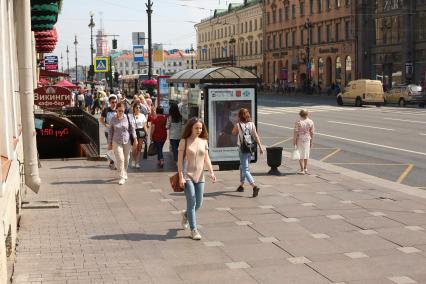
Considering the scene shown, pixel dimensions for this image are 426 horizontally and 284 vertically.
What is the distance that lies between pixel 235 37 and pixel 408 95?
6058 cm

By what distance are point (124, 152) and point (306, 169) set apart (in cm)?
442

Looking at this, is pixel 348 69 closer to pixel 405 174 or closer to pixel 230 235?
pixel 405 174

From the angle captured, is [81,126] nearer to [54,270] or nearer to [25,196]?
[25,196]

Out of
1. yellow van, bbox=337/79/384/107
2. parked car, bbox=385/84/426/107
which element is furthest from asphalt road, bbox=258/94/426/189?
parked car, bbox=385/84/426/107

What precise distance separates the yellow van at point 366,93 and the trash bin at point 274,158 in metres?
34.7

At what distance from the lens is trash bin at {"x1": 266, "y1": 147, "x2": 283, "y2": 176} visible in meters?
15.8

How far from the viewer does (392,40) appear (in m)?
62.6

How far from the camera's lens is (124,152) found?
1490 centimetres

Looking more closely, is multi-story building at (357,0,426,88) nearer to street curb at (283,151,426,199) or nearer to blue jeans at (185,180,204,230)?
street curb at (283,151,426,199)

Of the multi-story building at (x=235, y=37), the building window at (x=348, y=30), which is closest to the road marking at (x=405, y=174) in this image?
the building window at (x=348, y=30)

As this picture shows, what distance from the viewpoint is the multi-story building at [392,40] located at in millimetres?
58969

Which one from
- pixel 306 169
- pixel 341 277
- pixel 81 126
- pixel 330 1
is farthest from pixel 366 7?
pixel 341 277

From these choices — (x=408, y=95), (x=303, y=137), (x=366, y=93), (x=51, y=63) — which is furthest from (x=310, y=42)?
(x=303, y=137)

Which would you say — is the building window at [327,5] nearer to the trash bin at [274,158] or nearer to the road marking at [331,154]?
the road marking at [331,154]
